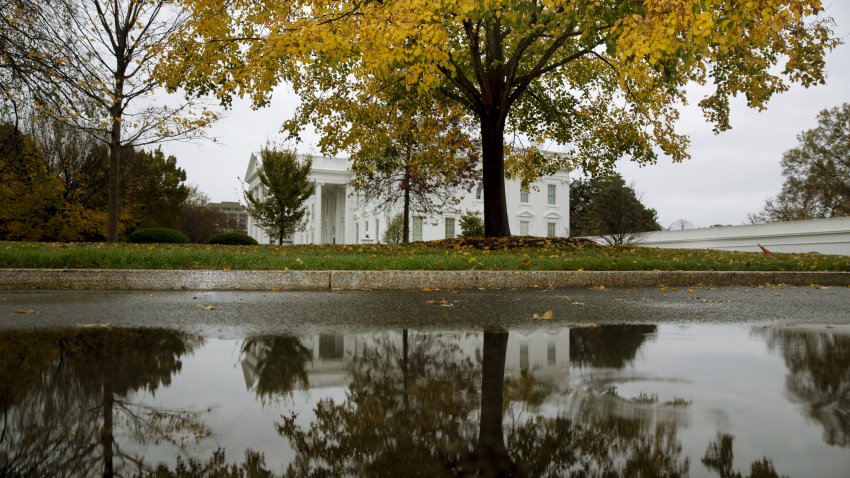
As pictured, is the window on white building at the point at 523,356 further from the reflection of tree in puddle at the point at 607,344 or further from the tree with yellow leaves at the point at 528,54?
the tree with yellow leaves at the point at 528,54

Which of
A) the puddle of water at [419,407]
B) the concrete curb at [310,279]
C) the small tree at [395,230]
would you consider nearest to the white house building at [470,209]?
the small tree at [395,230]

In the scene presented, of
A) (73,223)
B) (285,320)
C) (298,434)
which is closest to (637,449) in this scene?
(298,434)

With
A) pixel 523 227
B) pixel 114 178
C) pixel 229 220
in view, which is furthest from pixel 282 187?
pixel 229 220

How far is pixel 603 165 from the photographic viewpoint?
64.0 ft

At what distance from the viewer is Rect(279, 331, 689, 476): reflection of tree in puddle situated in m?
1.88

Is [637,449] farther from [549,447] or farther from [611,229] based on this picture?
[611,229]

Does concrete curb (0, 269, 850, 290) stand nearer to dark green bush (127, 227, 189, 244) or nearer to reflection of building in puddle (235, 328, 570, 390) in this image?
reflection of building in puddle (235, 328, 570, 390)

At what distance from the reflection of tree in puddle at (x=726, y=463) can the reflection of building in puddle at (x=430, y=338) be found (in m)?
0.93

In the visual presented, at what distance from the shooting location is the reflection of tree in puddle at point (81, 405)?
1942 millimetres

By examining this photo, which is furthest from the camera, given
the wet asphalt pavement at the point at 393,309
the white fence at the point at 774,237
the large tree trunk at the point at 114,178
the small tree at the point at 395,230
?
the small tree at the point at 395,230

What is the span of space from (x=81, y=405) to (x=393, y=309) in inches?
147

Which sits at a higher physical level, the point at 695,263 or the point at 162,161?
the point at 162,161

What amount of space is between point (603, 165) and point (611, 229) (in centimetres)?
2034

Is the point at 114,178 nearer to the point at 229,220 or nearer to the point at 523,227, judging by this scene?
the point at 523,227
